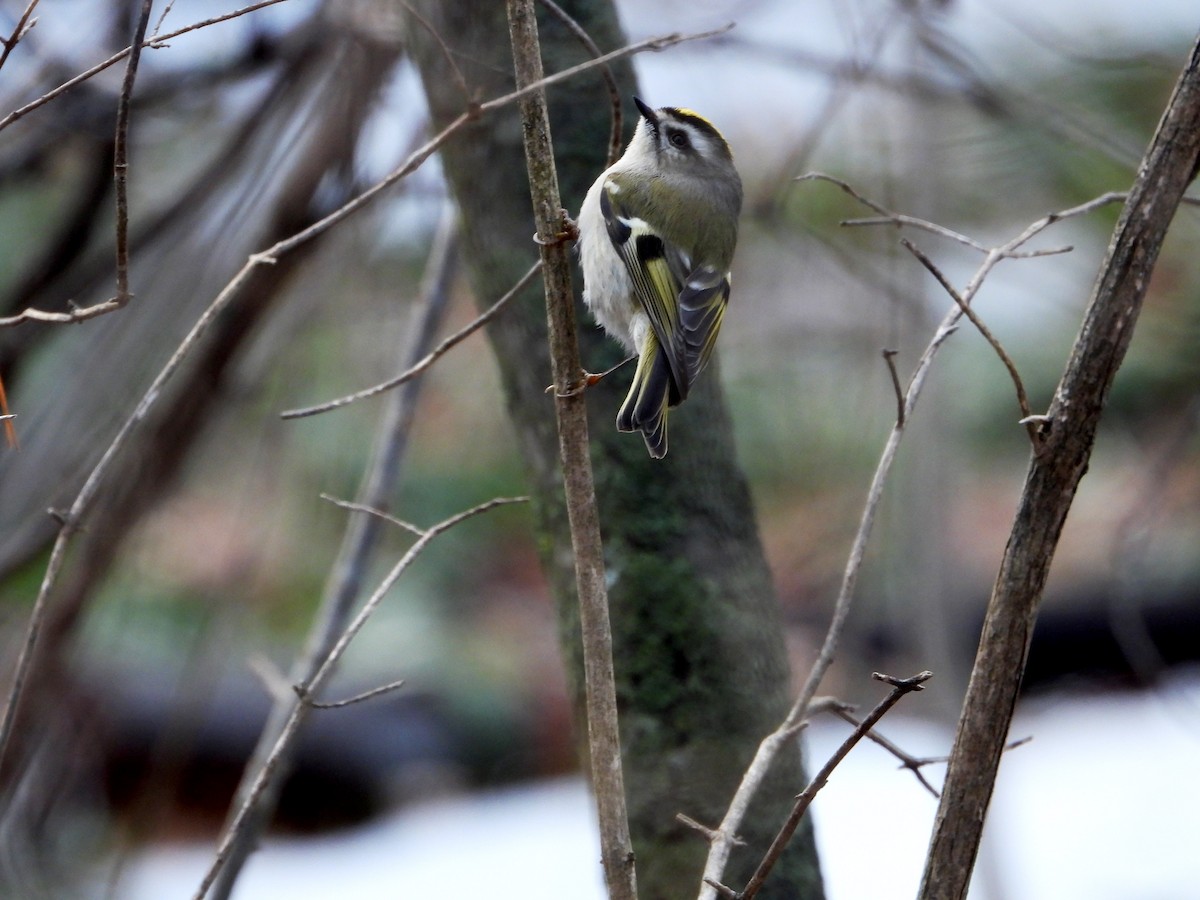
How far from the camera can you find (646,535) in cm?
171

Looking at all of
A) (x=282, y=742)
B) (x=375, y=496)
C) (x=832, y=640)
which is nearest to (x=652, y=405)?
(x=832, y=640)

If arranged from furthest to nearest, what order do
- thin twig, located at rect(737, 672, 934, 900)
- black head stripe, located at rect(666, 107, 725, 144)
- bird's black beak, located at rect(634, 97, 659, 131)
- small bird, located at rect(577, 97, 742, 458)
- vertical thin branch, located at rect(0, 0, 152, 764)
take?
black head stripe, located at rect(666, 107, 725, 144) < bird's black beak, located at rect(634, 97, 659, 131) < small bird, located at rect(577, 97, 742, 458) < vertical thin branch, located at rect(0, 0, 152, 764) < thin twig, located at rect(737, 672, 934, 900)

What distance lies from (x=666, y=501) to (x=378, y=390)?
0.52 meters

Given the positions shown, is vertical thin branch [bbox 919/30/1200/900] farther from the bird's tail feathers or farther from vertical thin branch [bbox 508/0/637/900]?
the bird's tail feathers

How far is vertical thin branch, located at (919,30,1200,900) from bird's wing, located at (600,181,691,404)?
2.12ft

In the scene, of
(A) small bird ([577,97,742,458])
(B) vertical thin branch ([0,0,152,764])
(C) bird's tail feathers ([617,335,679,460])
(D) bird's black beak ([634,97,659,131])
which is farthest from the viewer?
(D) bird's black beak ([634,97,659,131])

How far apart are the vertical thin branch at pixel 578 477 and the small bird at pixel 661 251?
34 cm

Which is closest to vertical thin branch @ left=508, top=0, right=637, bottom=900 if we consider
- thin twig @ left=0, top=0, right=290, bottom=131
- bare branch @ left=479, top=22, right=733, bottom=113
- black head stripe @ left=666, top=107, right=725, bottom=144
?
bare branch @ left=479, top=22, right=733, bottom=113

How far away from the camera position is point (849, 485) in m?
3.45

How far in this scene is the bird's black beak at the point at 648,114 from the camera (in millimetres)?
1863

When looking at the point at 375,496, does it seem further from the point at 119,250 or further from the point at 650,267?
the point at 119,250

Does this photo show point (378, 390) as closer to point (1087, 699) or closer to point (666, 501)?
point (666, 501)

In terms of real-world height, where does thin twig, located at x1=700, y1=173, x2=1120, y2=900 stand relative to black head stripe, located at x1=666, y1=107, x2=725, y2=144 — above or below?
below

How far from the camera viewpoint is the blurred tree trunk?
5.36ft
